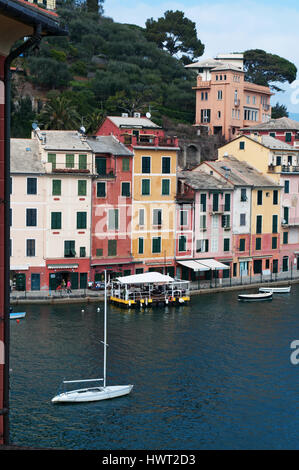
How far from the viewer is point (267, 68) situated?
136125 millimetres

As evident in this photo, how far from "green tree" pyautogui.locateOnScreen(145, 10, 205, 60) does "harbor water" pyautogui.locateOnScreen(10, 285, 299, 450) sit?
89.0 m

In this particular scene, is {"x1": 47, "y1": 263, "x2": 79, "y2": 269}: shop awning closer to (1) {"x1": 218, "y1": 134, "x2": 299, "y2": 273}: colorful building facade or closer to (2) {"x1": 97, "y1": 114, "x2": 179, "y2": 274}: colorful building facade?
(2) {"x1": 97, "y1": 114, "x2": 179, "y2": 274}: colorful building facade

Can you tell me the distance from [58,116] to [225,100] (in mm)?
37733

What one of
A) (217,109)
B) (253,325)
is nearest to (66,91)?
(217,109)

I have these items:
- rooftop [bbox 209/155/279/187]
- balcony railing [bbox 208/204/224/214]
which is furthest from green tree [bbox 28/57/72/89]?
balcony railing [bbox 208/204/224/214]

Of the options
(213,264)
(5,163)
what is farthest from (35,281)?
(5,163)

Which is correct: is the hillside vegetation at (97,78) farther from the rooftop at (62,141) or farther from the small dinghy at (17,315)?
the small dinghy at (17,315)

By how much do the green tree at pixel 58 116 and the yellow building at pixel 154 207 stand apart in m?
15.5

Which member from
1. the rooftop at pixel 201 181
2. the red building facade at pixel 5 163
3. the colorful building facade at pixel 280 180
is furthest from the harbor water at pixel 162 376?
the colorful building facade at pixel 280 180

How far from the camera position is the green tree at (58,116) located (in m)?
79.9

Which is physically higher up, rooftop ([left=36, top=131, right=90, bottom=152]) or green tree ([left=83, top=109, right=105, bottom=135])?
green tree ([left=83, top=109, right=105, bottom=135])

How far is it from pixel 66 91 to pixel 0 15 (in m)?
87.8

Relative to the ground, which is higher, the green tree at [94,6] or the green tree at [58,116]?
the green tree at [94,6]

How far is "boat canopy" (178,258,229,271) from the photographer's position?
6888 centimetres
